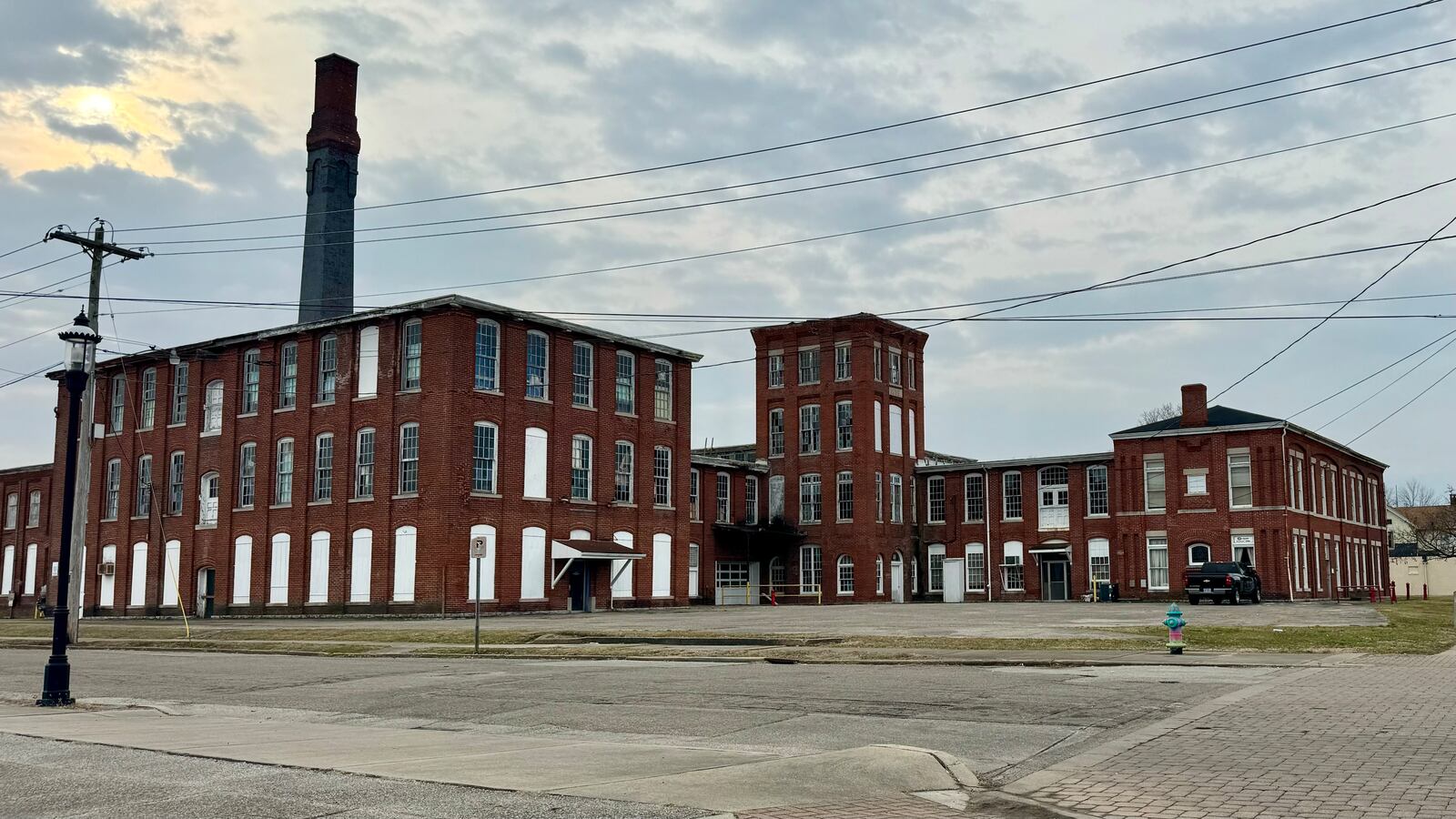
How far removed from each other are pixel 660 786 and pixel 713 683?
8755 millimetres

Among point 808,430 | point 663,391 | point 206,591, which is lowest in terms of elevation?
point 206,591

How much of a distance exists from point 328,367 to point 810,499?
2737 cm

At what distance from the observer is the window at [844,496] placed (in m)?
63.9

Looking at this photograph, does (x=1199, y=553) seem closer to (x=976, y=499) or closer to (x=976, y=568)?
(x=976, y=568)

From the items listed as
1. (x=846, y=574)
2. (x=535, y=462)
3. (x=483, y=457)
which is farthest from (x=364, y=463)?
(x=846, y=574)

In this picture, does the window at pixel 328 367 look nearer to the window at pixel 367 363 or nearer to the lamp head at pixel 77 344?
the window at pixel 367 363

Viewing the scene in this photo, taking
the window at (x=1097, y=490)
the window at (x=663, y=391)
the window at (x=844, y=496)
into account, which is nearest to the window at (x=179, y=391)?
the window at (x=663, y=391)

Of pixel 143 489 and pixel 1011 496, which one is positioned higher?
pixel 1011 496

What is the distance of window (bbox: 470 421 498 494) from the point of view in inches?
1746

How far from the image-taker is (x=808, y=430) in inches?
2603

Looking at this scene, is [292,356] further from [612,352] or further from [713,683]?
[713,683]

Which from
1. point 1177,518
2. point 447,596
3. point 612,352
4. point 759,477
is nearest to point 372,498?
point 447,596

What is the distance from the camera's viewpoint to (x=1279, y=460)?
55531mm

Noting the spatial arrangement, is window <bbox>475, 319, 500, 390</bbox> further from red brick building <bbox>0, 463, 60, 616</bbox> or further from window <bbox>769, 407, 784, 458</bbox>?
red brick building <bbox>0, 463, 60, 616</bbox>
